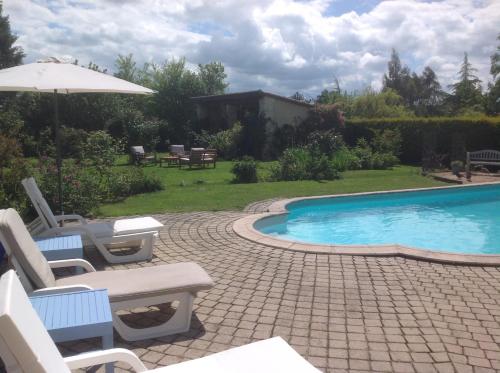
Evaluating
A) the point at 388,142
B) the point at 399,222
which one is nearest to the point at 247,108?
the point at 388,142

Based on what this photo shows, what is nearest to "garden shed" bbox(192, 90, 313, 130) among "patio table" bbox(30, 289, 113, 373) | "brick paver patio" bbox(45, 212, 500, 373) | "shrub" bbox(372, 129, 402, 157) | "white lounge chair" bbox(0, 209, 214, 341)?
"shrub" bbox(372, 129, 402, 157)

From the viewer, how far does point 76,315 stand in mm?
3010

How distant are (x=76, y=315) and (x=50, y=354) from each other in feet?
3.44

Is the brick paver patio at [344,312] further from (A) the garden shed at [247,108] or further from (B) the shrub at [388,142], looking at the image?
(A) the garden shed at [247,108]

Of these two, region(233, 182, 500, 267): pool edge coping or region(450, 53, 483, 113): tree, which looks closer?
region(233, 182, 500, 267): pool edge coping

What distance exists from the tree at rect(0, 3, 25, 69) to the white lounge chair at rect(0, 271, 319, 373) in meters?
43.4

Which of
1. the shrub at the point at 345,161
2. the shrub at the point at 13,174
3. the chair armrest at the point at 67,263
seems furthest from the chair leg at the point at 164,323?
the shrub at the point at 345,161

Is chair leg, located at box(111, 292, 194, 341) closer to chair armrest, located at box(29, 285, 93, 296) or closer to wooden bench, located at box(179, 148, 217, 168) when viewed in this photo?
chair armrest, located at box(29, 285, 93, 296)

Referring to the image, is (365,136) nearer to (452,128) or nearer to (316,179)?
(452,128)

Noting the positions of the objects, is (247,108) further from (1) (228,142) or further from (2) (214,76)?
(2) (214,76)

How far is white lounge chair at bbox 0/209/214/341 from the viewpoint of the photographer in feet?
11.6

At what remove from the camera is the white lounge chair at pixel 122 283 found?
139 inches

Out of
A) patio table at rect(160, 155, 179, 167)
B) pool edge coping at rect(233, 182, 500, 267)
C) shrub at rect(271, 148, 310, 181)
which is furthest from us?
patio table at rect(160, 155, 179, 167)

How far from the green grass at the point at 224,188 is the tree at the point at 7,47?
1165 inches
